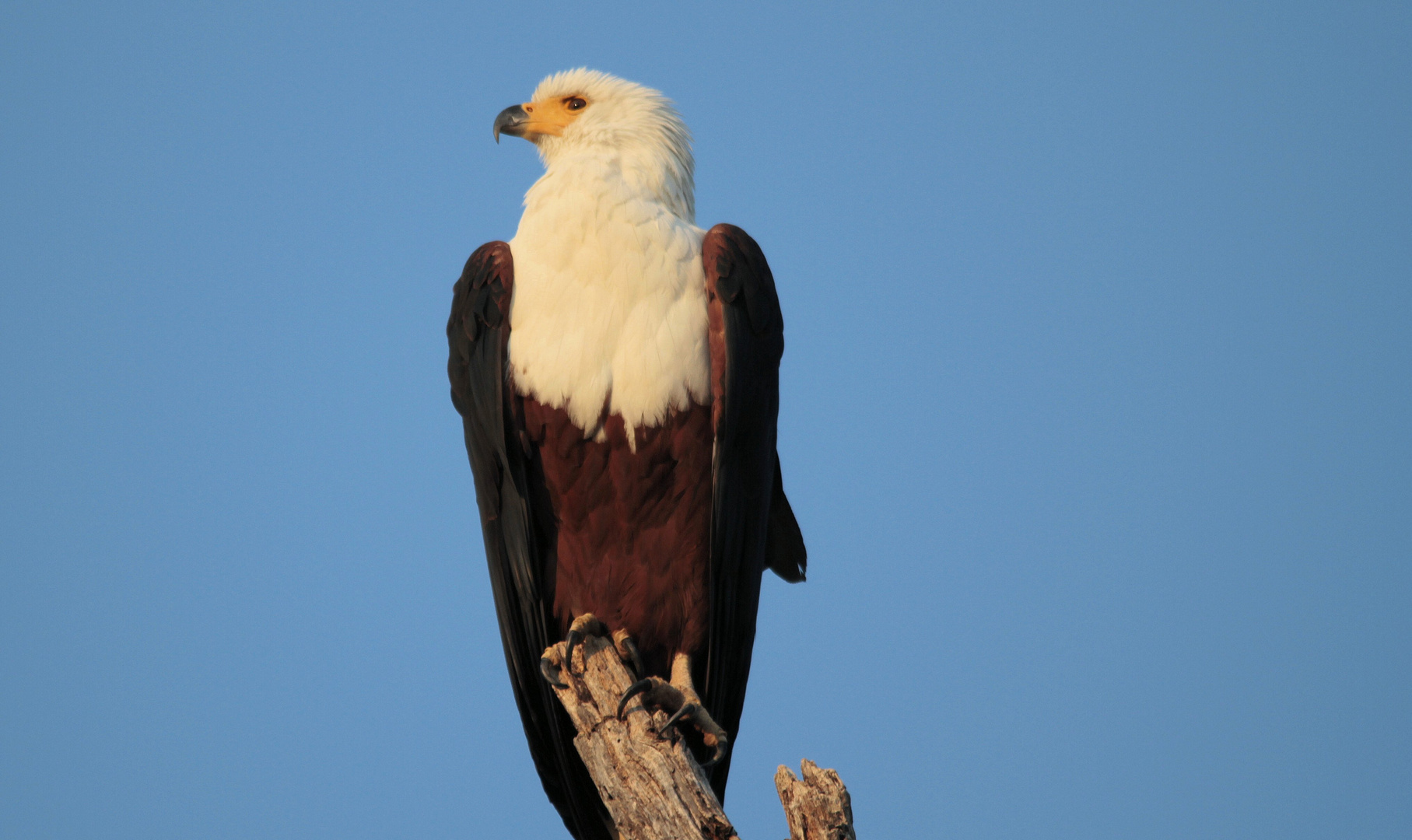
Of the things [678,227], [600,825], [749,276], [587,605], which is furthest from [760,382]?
[600,825]

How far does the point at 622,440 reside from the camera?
12.9 ft

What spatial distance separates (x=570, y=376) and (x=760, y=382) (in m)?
0.73

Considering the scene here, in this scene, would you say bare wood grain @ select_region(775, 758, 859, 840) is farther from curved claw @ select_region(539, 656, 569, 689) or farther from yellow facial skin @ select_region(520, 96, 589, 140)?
yellow facial skin @ select_region(520, 96, 589, 140)

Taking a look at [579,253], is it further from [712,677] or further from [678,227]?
[712,677]

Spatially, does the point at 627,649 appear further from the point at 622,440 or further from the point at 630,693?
the point at 622,440

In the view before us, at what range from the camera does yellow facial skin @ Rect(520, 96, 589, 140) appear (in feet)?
16.3

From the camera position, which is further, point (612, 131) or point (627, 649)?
point (612, 131)

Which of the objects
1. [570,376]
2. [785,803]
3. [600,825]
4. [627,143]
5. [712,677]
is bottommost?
[785,803]

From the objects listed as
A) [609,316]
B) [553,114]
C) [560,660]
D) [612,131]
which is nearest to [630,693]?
[560,660]

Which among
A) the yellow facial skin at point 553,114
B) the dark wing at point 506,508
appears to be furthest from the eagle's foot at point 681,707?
the yellow facial skin at point 553,114

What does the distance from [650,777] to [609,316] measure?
1605 millimetres

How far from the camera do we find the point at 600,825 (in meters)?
4.38

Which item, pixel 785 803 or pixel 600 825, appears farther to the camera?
pixel 600 825

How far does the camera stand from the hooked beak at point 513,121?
506cm
